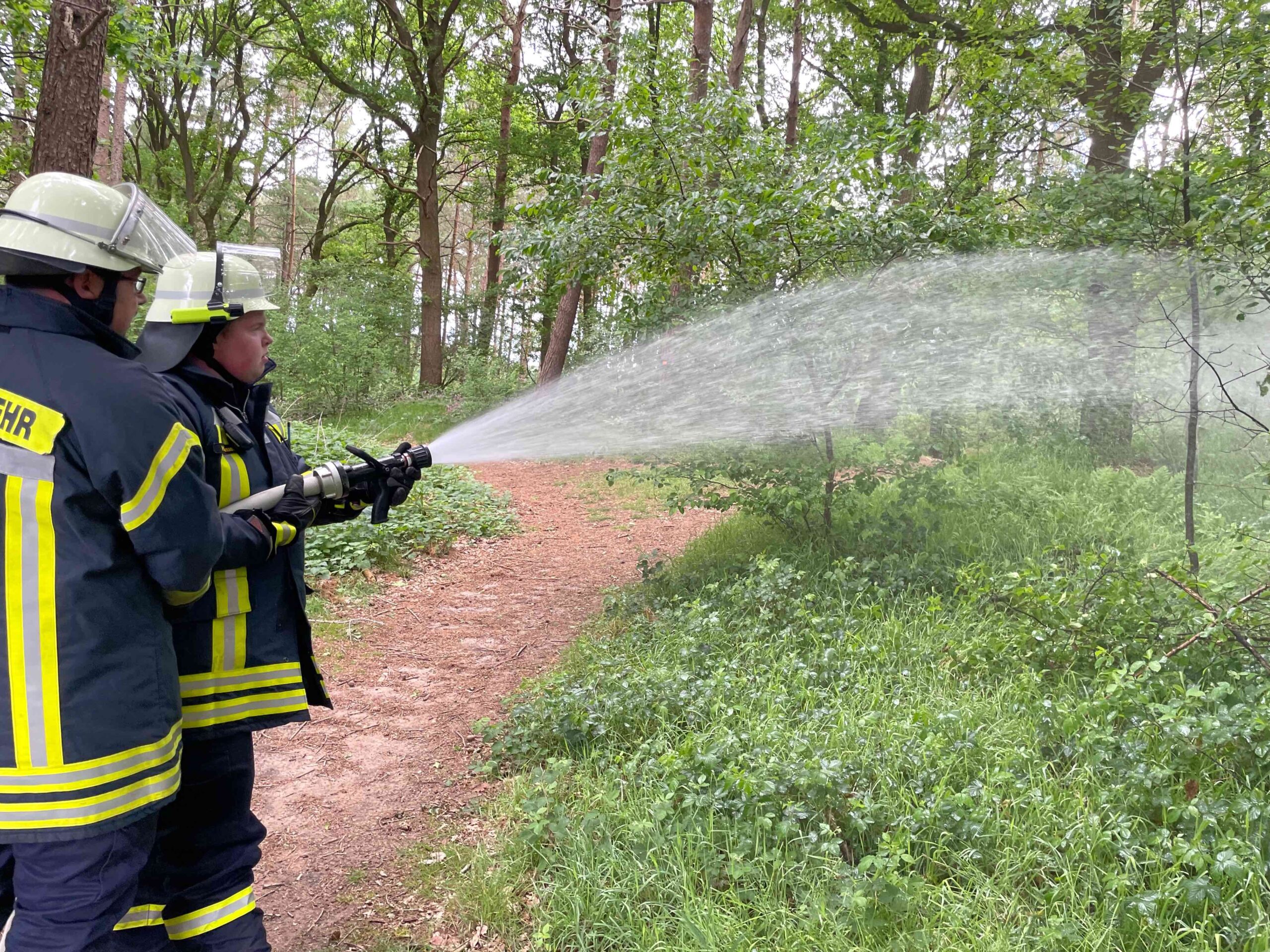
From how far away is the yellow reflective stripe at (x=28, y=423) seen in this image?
67.6 inches

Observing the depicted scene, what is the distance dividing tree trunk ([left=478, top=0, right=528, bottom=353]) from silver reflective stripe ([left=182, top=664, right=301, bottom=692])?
16104mm

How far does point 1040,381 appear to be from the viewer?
7.79 m

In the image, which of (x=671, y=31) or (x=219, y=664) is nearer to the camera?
(x=219, y=664)

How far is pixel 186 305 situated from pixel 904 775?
121 inches

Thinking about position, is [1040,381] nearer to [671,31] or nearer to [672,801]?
[672,801]

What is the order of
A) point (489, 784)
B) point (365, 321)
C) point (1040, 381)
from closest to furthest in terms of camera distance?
point (489, 784) → point (1040, 381) → point (365, 321)

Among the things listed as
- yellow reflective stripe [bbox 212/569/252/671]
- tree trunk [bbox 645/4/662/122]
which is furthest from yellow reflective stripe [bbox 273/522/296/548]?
tree trunk [bbox 645/4/662/122]

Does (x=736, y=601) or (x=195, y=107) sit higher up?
(x=195, y=107)

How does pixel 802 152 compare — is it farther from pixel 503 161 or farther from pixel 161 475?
pixel 503 161

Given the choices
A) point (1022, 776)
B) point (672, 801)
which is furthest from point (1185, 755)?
point (672, 801)

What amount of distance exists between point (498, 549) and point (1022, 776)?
591 cm

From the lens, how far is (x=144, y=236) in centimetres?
202

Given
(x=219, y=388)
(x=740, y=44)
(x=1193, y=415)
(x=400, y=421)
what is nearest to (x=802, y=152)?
(x=1193, y=415)

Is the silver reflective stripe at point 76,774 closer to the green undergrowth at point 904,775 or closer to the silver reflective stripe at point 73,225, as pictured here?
the silver reflective stripe at point 73,225
